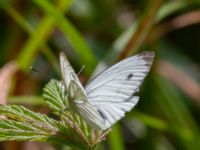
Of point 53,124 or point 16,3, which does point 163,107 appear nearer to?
point 16,3

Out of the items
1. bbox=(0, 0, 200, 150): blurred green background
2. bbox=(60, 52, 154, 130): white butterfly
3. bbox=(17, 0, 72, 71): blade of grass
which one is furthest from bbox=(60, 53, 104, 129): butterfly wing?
bbox=(17, 0, 72, 71): blade of grass

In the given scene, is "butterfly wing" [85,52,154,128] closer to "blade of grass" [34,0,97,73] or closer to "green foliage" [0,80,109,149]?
"green foliage" [0,80,109,149]

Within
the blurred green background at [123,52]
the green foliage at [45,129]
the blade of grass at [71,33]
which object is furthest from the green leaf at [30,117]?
the blade of grass at [71,33]

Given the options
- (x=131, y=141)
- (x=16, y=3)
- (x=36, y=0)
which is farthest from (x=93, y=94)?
(x=131, y=141)

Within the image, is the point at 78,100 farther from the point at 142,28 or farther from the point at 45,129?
the point at 142,28

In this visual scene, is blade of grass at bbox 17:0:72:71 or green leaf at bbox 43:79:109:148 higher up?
blade of grass at bbox 17:0:72:71

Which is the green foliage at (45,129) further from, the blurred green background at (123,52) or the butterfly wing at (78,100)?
the blurred green background at (123,52)

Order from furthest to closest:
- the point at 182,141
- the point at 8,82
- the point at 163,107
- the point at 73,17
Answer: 1. the point at 73,17
2. the point at 163,107
3. the point at 182,141
4. the point at 8,82
